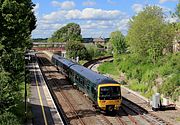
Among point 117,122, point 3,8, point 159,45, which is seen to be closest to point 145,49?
point 159,45

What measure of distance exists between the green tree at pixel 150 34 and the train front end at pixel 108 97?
2719 centimetres

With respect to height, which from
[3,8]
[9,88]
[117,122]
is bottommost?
[117,122]

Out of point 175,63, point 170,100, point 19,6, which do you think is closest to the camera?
point 19,6

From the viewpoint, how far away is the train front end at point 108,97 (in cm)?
2991

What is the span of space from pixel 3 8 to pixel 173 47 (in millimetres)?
43068

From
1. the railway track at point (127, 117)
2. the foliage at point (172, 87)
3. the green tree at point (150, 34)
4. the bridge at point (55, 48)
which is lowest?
the railway track at point (127, 117)

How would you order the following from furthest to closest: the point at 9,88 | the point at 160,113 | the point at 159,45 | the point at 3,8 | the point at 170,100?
1. the point at 159,45
2. the point at 170,100
3. the point at 160,113
4. the point at 3,8
5. the point at 9,88

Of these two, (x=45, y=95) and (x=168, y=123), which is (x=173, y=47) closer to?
(x=45, y=95)

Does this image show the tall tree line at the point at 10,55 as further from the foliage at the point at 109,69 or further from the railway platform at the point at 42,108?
the foliage at the point at 109,69

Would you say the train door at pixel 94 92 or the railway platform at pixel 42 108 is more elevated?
the train door at pixel 94 92

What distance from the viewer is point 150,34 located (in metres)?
59.1

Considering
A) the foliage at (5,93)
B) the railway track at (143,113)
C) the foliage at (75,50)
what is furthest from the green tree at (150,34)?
the foliage at (5,93)

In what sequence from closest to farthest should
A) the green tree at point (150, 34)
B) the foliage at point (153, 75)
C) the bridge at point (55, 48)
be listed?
the foliage at point (153, 75)
the green tree at point (150, 34)
the bridge at point (55, 48)

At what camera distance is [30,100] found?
1401 inches
